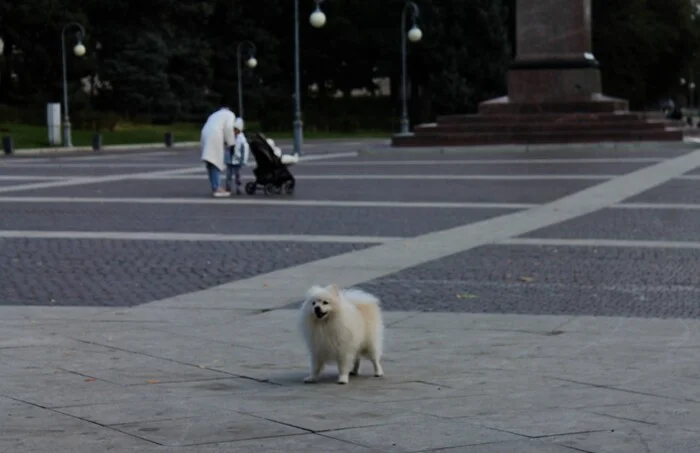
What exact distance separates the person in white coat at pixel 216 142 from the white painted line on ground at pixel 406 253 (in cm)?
563

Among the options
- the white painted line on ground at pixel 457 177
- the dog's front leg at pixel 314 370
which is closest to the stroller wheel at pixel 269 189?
the white painted line on ground at pixel 457 177

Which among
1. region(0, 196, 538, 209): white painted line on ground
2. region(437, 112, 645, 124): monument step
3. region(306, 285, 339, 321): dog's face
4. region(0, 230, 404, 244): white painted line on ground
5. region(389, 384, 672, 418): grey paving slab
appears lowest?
region(0, 196, 538, 209): white painted line on ground

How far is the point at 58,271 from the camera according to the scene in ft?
46.9

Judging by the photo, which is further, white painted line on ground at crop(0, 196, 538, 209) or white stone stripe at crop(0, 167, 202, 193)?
white stone stripe at crop(0, 167, 202, 193)

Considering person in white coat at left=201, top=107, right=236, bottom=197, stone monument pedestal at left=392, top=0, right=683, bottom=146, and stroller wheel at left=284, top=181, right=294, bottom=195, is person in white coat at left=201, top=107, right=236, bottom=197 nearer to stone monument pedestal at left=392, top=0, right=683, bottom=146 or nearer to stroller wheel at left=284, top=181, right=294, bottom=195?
stroller wheel at left=284, top=181, right=294, bottom=195

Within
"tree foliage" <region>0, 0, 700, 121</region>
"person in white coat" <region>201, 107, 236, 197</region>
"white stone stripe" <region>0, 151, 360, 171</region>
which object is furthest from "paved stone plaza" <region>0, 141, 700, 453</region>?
"tree foliage" <region>0, 0, 700, 121</region>

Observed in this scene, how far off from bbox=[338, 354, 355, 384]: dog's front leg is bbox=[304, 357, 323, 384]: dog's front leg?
4.3 inches

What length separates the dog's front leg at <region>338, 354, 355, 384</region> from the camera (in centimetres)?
823

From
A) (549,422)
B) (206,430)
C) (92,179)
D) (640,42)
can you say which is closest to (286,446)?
(206,430)

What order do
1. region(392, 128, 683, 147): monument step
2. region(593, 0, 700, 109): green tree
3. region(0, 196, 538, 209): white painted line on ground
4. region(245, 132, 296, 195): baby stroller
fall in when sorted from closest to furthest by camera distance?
region(0, 196, 538, 209): white painted line on ground < region(245, 132, 296, 195): baby stroller < region(392, 128, 683, 147): monument step < region(593, 0, 700, 109): green tree

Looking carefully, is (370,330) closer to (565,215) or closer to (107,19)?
(565,215)

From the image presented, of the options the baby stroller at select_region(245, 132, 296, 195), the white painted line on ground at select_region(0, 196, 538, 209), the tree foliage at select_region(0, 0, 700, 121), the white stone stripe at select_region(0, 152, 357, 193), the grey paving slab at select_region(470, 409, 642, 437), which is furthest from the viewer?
the tree foliage at select_region(0, 0, 700, 121)

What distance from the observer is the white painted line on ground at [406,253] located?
12.9 m

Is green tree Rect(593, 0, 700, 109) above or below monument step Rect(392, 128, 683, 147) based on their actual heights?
above
